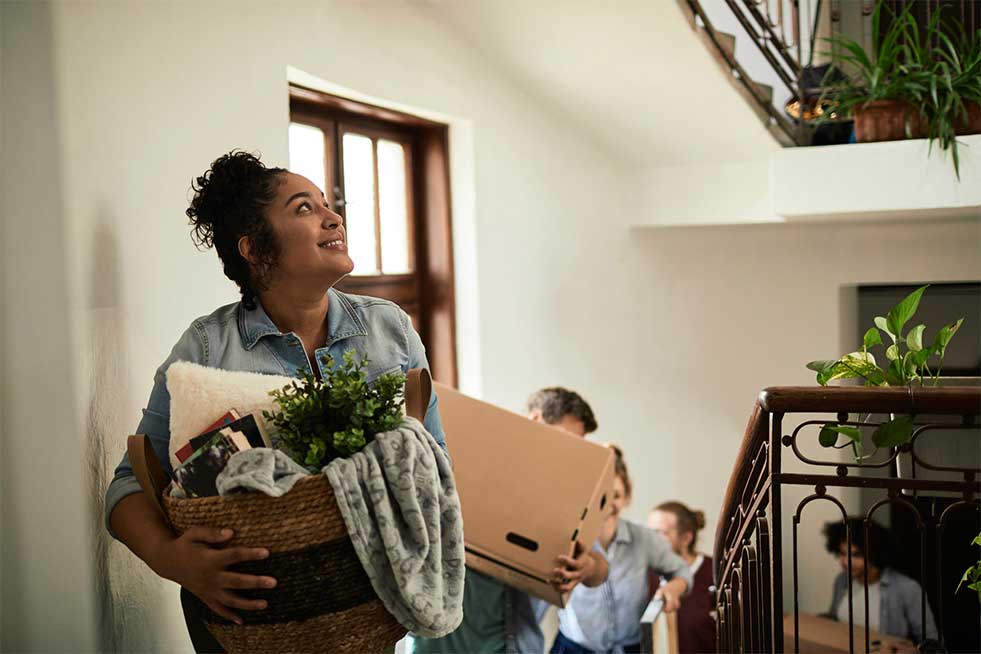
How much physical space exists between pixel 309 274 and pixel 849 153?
2.63 metres

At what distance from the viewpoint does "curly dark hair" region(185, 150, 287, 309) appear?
1.82 metres

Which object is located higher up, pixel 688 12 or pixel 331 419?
pixel 688 12

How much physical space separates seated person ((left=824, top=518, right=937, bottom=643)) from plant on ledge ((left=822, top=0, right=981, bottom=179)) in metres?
1.62

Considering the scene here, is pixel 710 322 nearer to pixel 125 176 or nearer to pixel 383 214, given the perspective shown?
pixel 383 214

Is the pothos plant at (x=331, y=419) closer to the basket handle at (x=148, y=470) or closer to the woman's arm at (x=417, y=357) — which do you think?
the basket handle at (x=148, y=470)

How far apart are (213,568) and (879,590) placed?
382cm

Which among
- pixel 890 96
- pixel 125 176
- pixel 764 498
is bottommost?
pixel 764 498

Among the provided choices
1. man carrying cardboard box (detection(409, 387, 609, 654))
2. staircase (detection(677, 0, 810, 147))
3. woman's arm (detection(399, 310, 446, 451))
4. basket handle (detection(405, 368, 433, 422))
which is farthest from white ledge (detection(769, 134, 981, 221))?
basket handle (detection(405, 368, 433, 422))

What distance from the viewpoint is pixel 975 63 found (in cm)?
344

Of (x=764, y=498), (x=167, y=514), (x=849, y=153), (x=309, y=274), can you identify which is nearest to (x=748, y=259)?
(x=849, y=153)

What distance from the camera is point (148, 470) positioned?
1.57 m

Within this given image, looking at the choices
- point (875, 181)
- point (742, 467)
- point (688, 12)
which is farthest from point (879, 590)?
point (742, 467)

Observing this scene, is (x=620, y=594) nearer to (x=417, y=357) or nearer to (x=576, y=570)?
(x=576, y=570)

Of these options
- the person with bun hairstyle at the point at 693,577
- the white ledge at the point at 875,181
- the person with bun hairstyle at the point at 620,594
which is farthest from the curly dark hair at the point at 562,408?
the white ledge at the point at 875,181
